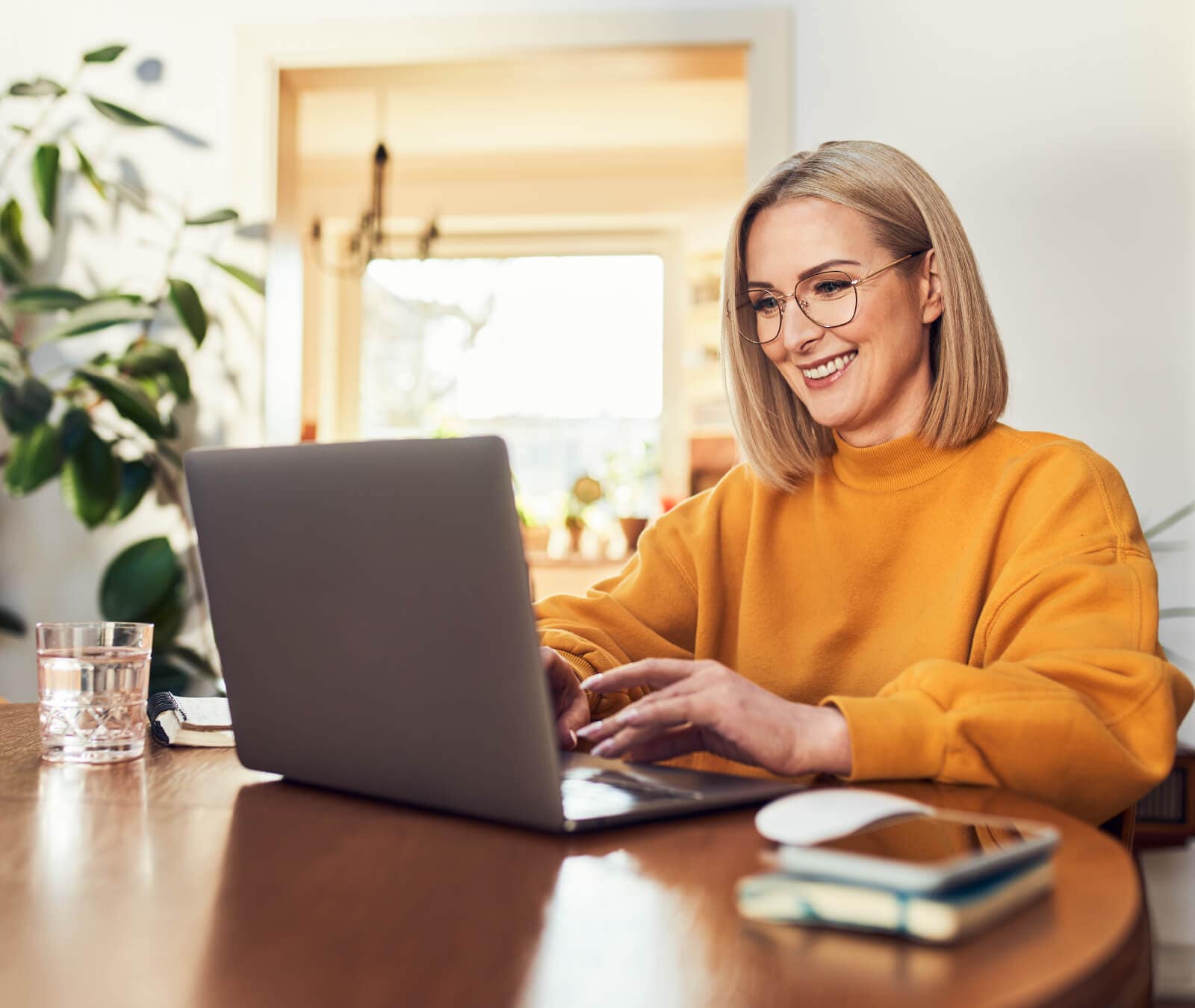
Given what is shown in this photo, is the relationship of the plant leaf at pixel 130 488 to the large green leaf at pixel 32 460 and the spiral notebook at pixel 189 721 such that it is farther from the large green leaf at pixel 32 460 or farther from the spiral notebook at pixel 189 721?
the spiral notebook at pixel 189 721

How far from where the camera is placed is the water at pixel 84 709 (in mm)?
1005

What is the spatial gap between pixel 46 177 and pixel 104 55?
0.34 meters

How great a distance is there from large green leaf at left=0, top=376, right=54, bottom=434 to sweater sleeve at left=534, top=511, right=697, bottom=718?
6.12ft

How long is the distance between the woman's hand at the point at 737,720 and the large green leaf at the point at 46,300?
8.02 ft

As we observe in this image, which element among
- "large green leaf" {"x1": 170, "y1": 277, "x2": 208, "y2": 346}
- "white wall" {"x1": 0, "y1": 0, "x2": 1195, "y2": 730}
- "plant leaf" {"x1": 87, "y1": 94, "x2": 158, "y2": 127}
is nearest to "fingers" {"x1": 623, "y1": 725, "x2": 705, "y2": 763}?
"white wall" {"x1": 0, "y1": 0, "x2": 1195, "y2": 730}

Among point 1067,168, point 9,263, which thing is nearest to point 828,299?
point 1067,168

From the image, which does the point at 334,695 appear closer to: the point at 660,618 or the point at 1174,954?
the point at 660,618

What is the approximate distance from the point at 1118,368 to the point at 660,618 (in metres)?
1.73

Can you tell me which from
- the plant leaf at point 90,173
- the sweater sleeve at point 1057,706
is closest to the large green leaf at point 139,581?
the plant leaf at point 90,173

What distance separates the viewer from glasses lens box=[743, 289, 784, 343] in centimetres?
A: 149

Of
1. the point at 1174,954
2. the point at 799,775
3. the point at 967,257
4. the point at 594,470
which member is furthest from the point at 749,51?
the point at 594,470

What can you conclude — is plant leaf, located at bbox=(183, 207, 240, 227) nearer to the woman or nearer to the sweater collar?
the woman

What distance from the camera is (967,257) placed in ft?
4.68

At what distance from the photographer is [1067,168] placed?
2.80 metres
